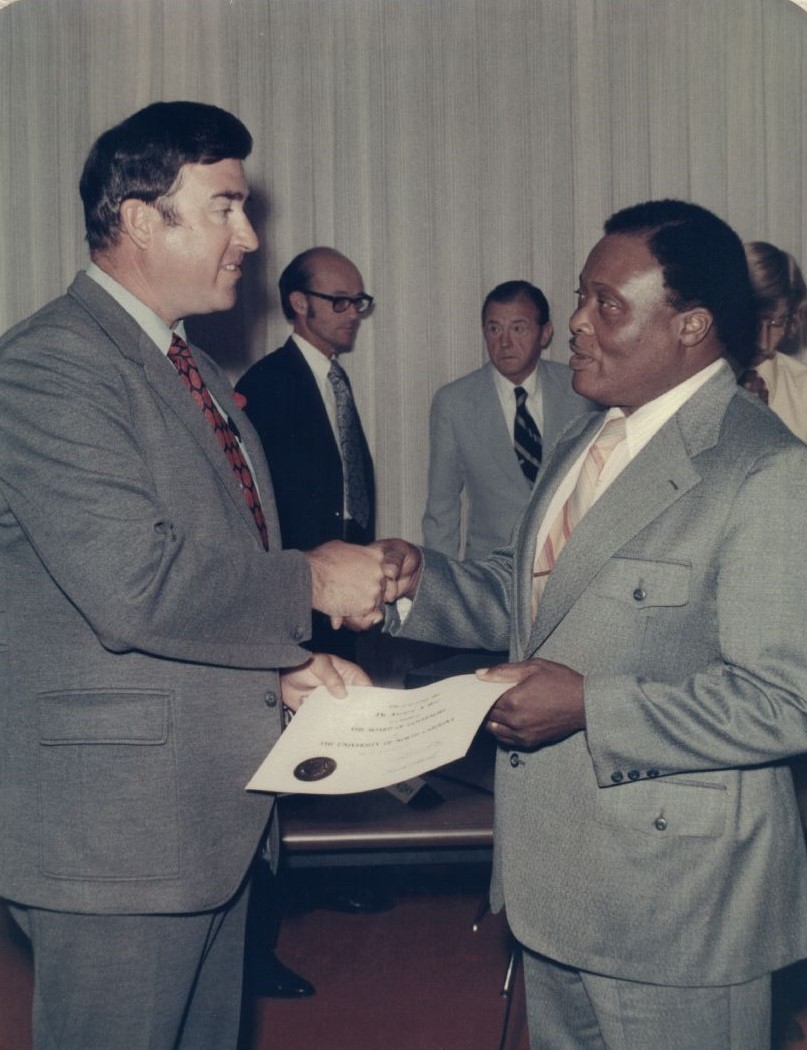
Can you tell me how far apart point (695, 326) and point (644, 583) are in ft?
1.33

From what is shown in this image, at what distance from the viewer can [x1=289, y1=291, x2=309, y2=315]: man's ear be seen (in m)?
4.27

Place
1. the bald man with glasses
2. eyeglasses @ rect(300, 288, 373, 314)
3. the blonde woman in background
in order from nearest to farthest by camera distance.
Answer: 1. the blonde woman in background
2. the bald man with glasses
3. eyeglasses @ rect(300, 288, 373, 314)

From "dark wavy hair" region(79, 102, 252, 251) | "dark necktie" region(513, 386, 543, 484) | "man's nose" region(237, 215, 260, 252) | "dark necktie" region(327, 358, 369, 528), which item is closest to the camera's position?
"dark wavy hair" region(79, 102, 252, 251)

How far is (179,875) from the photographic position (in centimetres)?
145

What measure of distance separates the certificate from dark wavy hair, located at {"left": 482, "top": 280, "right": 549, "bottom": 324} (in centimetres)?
338

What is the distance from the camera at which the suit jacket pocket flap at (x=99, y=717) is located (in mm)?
1409

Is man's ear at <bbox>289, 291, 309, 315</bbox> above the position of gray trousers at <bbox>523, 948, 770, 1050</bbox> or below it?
above

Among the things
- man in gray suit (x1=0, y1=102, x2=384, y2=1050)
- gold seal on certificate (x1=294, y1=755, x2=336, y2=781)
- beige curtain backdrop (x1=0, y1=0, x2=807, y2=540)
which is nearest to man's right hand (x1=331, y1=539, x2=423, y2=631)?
man in gray suit (x1=0, y1=102, x2=384, y2=1050)

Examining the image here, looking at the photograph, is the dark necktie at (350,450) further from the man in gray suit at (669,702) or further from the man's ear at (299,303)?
the man in gray suit at (669,702)

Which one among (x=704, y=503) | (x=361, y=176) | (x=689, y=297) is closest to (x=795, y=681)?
(x=704, y=503)

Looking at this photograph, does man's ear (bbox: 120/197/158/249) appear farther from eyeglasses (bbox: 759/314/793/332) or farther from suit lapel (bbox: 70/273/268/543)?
eyeglasses (bbox: 759/314/793/332)

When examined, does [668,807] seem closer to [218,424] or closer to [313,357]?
[218,424]

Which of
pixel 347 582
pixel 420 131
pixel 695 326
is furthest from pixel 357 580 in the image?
pixel 420 131

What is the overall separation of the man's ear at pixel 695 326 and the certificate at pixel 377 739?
582 mm
